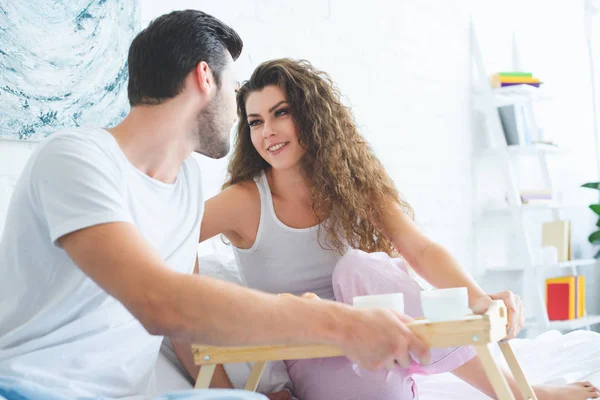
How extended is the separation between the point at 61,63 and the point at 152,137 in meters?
0.97

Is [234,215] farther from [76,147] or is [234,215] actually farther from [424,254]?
[76,147]

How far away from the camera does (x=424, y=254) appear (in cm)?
184

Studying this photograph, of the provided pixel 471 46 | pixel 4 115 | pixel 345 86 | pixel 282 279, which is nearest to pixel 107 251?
pixel 282 279

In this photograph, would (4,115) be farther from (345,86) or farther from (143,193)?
(345,86)

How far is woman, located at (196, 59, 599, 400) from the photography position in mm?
1676

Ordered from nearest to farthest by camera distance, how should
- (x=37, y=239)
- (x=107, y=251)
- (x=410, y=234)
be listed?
(x=107, y=251), (x=37, y=239), (x=410, y=234)

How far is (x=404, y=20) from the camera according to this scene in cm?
376

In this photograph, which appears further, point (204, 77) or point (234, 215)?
point (234, 215)

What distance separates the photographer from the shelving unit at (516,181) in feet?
13.2

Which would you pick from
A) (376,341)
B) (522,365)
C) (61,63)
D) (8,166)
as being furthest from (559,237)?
(376,341)

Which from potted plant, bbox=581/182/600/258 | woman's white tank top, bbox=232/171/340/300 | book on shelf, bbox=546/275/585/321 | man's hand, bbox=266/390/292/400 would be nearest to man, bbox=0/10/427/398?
man's hand, bbox=266/390/292/400

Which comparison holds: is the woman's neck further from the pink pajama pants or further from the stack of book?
the stack of book

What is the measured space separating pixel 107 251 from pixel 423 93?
122 inches

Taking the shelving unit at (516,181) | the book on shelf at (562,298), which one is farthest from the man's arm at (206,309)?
the book on shelf at (562,298)
